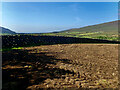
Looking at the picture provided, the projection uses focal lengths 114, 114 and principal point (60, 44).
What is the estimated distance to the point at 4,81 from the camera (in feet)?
22.9

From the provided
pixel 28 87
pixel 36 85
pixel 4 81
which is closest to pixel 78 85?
pixel 36 85

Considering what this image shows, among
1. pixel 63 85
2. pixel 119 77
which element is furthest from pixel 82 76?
pixel 119 77

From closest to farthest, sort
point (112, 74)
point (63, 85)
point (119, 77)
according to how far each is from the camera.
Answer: point (63, 85)
point (119, 77)
point (112, 74)

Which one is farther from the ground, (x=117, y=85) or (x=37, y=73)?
(x=37, y=73)

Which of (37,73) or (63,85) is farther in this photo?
(37,73)

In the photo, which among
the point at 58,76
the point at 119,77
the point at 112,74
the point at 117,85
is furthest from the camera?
the point at 112,74

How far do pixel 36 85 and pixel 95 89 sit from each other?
363 centimetres

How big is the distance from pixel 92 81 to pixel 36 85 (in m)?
3.93

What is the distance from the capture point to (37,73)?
8641 millimetres

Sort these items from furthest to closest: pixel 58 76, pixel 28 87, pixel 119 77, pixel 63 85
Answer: pixel 119 77
pixel 58 76
pixel 63 85
pixel 28 87

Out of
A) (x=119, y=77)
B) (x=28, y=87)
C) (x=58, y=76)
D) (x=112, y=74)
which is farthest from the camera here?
(x=112, y=74)

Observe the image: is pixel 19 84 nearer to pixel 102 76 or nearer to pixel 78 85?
pixel 78 85

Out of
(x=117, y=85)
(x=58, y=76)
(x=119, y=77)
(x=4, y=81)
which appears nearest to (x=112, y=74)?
(x=119, y=77)

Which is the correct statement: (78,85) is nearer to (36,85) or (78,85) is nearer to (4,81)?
(36,85)
